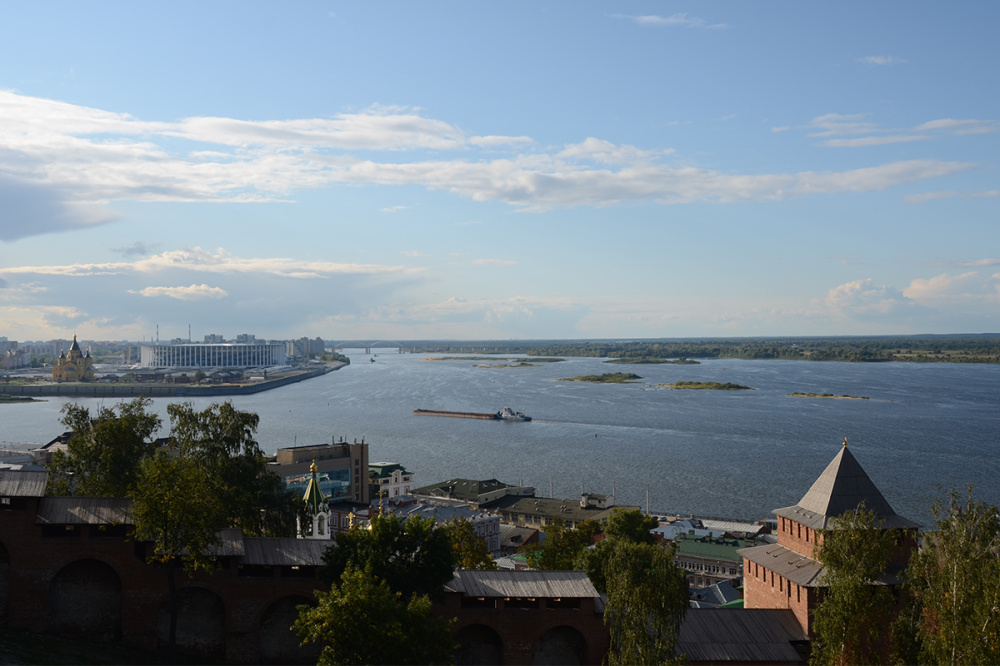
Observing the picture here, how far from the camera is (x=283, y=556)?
49.6 feet

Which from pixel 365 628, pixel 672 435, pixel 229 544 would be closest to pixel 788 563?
pixel 365 628

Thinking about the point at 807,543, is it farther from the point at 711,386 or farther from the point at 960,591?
the point at 711,386

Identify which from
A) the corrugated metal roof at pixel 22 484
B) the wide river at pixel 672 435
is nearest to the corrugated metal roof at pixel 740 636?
the corrugated metal roof at pixel 22 484

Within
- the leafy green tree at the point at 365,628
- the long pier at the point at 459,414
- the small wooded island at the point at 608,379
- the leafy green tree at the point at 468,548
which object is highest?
the leafy green tree at the point at 365,628

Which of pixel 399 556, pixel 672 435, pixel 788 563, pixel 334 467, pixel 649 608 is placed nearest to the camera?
pixel 649 608

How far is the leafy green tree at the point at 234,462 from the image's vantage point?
827 inches

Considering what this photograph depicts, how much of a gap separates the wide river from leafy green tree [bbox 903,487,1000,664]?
17.5 meters

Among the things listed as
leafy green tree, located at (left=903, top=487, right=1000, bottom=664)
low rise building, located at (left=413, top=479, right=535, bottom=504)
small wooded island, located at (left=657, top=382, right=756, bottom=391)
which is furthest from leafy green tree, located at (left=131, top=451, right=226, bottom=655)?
small wooded island, located at (left=657, top=382, right=756, bottom=391)

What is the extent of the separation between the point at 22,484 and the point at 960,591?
15637 mm

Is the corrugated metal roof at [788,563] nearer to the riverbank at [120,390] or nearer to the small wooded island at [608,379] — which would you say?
the riverbank at [120,390]

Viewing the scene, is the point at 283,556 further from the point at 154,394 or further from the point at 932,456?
the point at 154,394

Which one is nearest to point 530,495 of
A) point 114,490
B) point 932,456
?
point 932,456

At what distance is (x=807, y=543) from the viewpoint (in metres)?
17.0

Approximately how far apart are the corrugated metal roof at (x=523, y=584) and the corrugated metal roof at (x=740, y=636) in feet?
6.75
